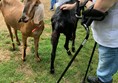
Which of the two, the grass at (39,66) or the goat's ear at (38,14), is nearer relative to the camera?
the goat's ear at (38,14)

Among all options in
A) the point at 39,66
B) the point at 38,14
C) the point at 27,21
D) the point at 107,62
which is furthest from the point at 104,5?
the point at 39,66

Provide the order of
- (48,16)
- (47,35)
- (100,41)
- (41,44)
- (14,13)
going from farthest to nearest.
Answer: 1. (48,16)
2. (47,35)
3. (41,44)
4. (14,13)
5. (100,41)

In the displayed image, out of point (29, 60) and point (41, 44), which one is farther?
point (41, 44)

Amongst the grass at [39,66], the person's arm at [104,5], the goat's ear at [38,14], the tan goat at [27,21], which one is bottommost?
the grass at [39,66]

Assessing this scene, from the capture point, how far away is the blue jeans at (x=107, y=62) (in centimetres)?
275

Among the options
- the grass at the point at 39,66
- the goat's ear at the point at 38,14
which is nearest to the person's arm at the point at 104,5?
the goat's ear at the point at 38,14

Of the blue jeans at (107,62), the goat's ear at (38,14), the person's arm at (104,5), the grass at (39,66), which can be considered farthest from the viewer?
the grass at (39,66)

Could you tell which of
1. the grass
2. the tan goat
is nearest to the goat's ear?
→ the tan goat

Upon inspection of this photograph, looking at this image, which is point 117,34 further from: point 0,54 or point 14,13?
point 0,54

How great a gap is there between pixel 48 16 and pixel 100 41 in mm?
4096

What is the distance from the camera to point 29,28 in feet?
13.0

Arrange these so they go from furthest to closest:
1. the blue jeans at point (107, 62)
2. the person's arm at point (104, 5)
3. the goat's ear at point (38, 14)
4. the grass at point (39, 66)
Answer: the grass at point (39, 66)
the goat's ear at point (38, 14)
the blue jeans at point (107, 62)
the person's arm at point (104, 5)

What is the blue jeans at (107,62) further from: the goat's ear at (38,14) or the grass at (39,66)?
the goat's ear at (38,14)

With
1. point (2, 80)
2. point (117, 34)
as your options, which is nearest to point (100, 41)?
point (117, 34)
